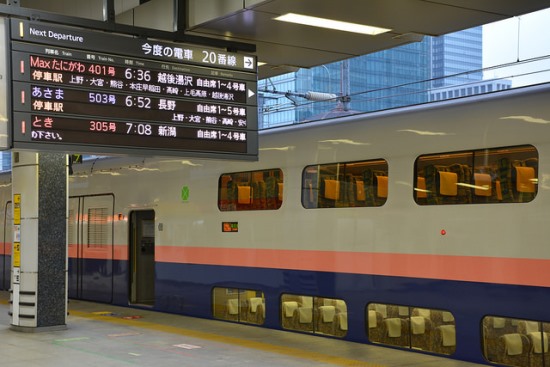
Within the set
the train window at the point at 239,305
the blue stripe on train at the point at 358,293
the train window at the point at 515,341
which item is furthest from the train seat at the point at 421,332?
the train window at the point at 239,305

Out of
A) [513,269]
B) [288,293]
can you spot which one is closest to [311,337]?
[288,293]

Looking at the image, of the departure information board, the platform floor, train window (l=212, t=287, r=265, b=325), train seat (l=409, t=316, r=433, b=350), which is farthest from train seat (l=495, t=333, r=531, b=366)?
train window (l=212, t=287, r=265, b=325)

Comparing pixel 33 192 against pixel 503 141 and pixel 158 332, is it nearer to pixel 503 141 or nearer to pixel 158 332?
pixel 158 332

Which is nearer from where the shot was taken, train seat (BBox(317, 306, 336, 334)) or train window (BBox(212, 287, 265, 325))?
train seat (BBox(317, 306, 336, 334))

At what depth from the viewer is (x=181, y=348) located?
11.2 metres

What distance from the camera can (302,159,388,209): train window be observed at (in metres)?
10.7

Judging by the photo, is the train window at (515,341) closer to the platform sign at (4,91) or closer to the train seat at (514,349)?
the train seat at (514,349)

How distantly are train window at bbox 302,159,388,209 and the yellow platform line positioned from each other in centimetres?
200

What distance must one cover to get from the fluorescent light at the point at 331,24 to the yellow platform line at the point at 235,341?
13.2ft

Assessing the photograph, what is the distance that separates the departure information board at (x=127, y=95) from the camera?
807 centimetres

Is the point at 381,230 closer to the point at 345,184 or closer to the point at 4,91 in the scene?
the point at 345,184

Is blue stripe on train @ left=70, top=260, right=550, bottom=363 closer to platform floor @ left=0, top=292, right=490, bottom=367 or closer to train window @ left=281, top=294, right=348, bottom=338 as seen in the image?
train window @ left=281, top=294, right=348, bottom=338

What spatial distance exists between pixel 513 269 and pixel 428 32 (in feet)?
10.2

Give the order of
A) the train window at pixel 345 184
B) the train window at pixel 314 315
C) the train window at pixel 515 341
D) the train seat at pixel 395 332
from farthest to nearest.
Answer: the train window at pixel 314 315
the train window at pixel 345 184
the train seat at pixel 395 332
the train window at pixel 515 341
